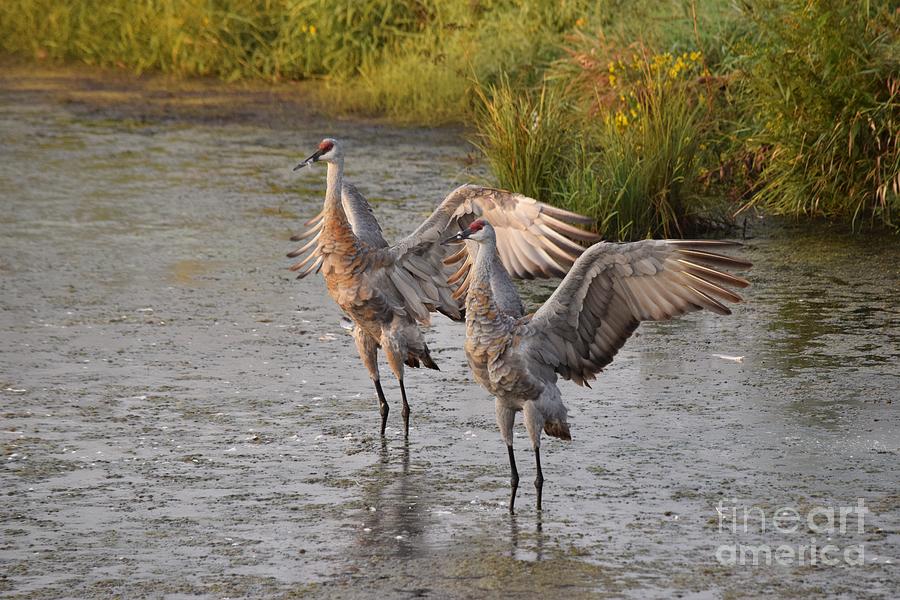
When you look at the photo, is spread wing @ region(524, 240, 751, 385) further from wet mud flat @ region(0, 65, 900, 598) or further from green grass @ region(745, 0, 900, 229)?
green grass @ region(745, 0, 900, 229)

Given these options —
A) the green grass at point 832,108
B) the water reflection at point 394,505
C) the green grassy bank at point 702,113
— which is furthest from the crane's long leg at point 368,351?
the green grass at point 832,108

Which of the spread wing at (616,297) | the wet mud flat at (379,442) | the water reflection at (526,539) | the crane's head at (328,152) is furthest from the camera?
the crane's head at (328,152)

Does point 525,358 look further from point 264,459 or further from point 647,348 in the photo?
point 647,348

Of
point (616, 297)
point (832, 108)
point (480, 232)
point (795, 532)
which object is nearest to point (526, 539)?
point (795, 532)

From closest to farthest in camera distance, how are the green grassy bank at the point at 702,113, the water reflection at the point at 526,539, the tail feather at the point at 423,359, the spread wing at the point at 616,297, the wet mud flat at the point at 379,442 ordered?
the wet mud flat at the point at 379,442 < the water reflection at the point at 526,539 < the spread wing at the point at 616,297 < the tail feather at the point at 423,359 < the green grassy bank at the point at 702,113

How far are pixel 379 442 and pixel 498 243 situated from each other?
114 centimetres

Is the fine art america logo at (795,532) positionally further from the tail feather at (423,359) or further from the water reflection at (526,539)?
the tail feather at (423,359)

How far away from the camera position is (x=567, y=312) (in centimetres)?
625

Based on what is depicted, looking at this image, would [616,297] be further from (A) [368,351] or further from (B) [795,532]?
(A) [368,351]

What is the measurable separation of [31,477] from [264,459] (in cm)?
101

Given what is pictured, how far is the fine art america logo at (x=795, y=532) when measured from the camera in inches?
214

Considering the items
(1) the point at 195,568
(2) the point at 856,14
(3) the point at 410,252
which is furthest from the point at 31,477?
(2) the point at 856,14

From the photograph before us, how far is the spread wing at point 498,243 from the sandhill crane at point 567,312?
2.34 feet

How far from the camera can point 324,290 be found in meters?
10.2
